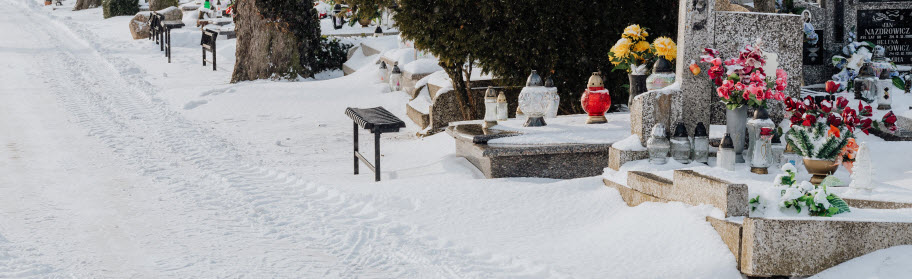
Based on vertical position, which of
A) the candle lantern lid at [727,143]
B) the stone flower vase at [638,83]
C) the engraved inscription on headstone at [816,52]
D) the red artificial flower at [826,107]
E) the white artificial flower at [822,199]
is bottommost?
the white artificial flower at [822,199]

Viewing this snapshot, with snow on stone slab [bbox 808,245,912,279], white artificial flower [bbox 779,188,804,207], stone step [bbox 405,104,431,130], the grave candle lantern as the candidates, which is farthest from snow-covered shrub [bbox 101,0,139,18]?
snow on stone slab [bbox 808,245,912,279]

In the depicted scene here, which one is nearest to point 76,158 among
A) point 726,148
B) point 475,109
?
point 475,109

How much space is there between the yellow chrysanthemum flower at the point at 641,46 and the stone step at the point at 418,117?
10.00ft

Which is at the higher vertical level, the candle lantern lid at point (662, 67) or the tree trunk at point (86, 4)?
the tree trunk at point (86, 4)

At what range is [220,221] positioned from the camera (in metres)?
7.75

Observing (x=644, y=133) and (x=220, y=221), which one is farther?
(x=644, y=133)

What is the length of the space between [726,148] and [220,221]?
3.73 m

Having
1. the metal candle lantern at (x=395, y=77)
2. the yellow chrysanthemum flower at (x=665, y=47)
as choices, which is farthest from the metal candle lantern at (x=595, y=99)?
the metal candle lantern at (x=395, y=77)

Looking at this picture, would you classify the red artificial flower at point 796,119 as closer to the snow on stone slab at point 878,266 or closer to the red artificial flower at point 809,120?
the red artificial flower at point 809,120

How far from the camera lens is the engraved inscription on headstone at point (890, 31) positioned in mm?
11828

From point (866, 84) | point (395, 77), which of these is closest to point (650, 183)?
point (866, 84)

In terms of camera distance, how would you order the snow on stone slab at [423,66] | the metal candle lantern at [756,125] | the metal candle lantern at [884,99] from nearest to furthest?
1. the metal candle lantern at [756,125]
2. the metal candle lantern at [884,99]
3. the snow on stone slab at [423,66]

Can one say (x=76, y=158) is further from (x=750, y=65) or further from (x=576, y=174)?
(x=750, y=65)

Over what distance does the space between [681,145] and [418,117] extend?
4864mm
